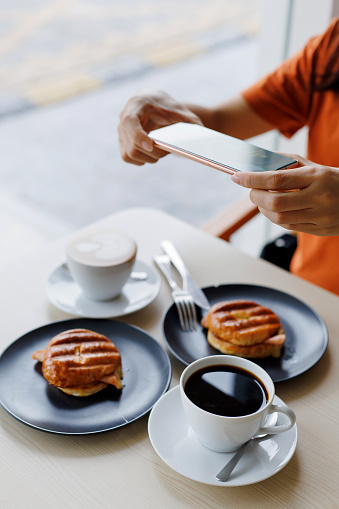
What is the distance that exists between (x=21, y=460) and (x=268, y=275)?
0.55 m

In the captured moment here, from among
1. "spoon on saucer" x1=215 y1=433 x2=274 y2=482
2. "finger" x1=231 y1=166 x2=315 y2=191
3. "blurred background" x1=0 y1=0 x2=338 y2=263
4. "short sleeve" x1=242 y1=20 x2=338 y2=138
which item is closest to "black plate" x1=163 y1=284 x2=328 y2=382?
"spoon on saucer" x1=215 y1=433 x2=274 y2=482

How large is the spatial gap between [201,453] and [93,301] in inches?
14.2

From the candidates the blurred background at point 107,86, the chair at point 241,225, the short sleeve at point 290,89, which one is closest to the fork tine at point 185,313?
the chair at point 241,225

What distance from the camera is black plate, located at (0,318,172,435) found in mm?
656

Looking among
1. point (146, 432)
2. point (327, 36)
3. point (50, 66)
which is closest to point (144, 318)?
point (146, 432)

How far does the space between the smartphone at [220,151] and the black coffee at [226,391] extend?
25 cm

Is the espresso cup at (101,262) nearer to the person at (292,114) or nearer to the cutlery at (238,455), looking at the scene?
the person at (292,114)

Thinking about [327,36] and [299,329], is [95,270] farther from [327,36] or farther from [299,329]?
[327,36]

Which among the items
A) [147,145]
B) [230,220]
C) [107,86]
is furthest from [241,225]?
[107,86]

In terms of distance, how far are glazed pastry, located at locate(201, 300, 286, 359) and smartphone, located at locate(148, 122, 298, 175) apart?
0.72 feet

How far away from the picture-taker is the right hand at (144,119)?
0.91m

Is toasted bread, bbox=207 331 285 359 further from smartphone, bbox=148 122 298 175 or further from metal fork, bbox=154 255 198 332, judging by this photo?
smartphone, bbox=148 122 298 175

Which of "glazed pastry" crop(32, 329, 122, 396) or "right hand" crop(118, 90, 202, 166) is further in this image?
"right hand" crop(118, 90, 202, 166)

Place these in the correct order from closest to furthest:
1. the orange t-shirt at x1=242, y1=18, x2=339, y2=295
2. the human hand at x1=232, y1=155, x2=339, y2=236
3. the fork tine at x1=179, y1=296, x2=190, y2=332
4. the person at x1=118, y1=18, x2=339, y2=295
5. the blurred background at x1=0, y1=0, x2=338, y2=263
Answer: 1. the human hand at x1=232, y1=155, x2=339, y2=236
2. the fork tine at x1=179, y1=296, x2=190, y2=332
3. the person at x1=118, y1=18, x2=339, y2=295
4. the orange t-shirt at x1=242, y1=18, x2=339, y2=295
5. the blurred background at x1=0, y1=0, x2=338, y2=263
